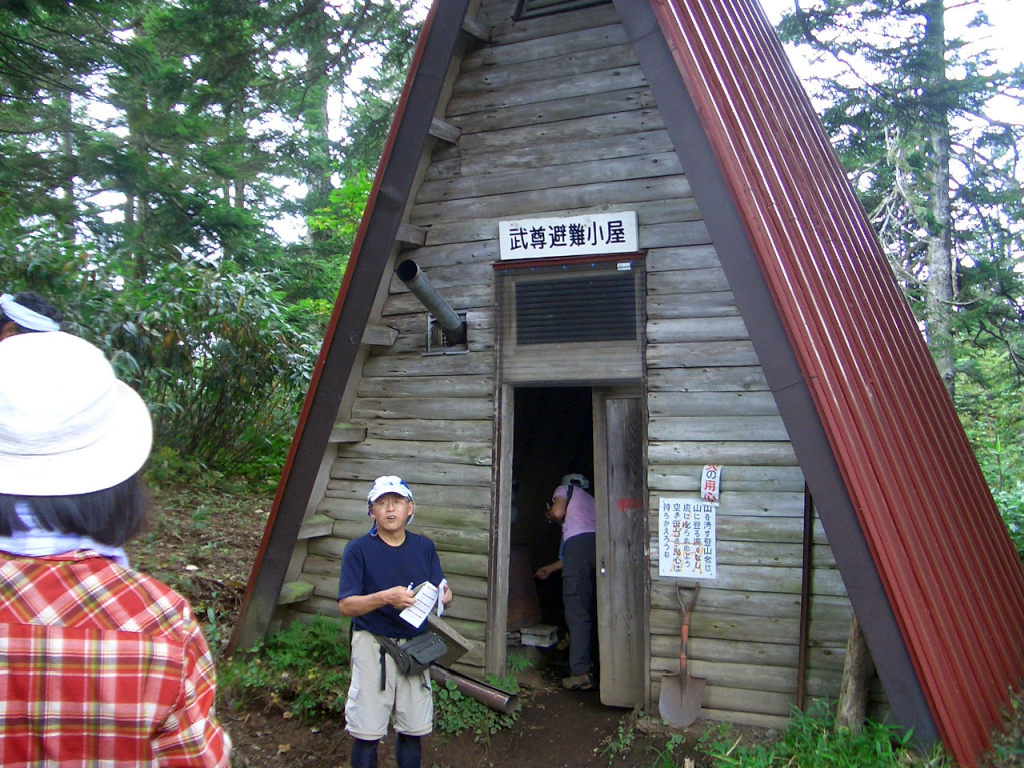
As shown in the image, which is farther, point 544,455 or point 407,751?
point 544,455

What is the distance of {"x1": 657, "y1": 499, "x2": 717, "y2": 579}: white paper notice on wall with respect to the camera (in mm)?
5539

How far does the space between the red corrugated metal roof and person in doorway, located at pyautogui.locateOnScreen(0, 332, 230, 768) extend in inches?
142

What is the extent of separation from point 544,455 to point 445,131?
443 centimetres

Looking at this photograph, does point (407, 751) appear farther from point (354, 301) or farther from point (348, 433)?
point (354, 301)

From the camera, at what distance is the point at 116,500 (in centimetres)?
164

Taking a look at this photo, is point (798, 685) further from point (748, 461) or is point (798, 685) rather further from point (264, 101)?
point (264, 101)

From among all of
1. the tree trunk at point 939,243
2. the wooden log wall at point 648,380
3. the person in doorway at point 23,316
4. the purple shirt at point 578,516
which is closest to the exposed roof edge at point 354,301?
the wooden log wall at point 648,380

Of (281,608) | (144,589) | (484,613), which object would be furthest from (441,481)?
(144,589)

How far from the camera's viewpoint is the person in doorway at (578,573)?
271 inches

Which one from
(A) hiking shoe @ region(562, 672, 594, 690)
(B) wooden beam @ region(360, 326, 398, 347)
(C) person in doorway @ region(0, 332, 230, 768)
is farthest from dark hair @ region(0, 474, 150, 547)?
(A) hiking shoe @ region(562, 672, 594, 690)

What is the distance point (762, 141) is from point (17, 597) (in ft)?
17.5

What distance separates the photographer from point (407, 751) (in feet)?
15.1

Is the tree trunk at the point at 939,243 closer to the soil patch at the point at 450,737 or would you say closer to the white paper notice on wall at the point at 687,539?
the white paper notice on wall at the point at 687,539

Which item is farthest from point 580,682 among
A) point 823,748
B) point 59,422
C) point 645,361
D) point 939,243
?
point 939,243
